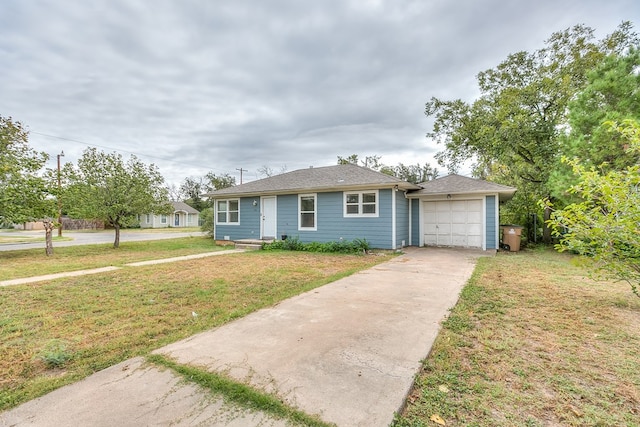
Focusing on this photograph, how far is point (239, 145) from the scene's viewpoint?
2320cm

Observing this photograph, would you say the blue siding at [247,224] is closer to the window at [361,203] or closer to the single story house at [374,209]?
the single story house at [374,209]

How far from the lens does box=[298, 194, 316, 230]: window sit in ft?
38.6

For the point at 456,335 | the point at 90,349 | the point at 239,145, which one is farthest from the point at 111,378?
the point at 239,145

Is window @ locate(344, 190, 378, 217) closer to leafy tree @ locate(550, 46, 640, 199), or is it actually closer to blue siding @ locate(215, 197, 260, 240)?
blue siding @ locate(215, 197, 260, 240)

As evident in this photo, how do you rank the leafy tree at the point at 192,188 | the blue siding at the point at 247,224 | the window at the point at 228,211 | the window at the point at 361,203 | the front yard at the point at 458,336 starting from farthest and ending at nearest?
the leafy tree at the point at 192,188, the window at the point at 228,211, the blue siding at the point at 247,224, the window at the point at 361,203, the front yard at the point at 458,336

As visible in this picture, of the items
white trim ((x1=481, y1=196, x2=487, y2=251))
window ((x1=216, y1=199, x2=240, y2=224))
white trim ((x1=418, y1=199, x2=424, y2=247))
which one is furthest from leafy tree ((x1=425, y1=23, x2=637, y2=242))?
window ((x1=216, y1=199, x2=240, y2=224))

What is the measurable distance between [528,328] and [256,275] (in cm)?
495

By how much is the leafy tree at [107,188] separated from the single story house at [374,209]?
13.9 ft

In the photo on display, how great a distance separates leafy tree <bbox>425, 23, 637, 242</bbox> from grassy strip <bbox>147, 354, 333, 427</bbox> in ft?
43.3

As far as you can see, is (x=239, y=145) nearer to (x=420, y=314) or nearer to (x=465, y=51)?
(x=465, y=51)

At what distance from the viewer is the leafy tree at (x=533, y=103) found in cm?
1177

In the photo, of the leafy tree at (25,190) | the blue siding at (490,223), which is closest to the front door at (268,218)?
the leafy tree at (25,190)

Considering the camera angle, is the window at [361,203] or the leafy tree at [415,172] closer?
the window at [361,203]

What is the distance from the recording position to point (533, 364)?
2502mm
